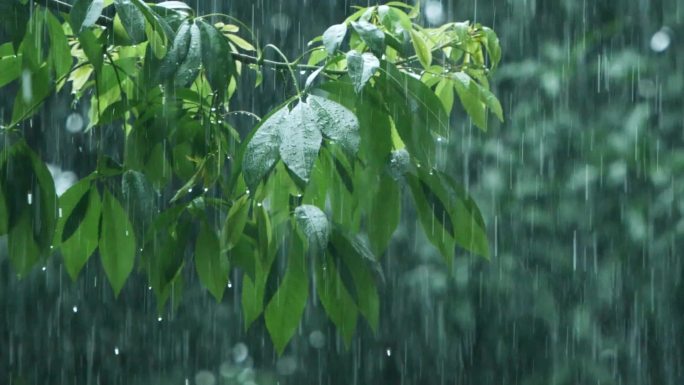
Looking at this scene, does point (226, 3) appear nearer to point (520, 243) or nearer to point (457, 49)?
point (520, 243)

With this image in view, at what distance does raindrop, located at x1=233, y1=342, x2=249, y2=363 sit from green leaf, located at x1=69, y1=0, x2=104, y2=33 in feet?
9.90

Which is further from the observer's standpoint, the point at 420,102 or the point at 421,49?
the point at 421,49

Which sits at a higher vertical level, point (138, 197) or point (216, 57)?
point (216, 57)

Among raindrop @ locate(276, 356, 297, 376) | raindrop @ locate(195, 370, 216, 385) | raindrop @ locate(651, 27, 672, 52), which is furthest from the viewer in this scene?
raindrop @ locate(195, 370, 216, 385)

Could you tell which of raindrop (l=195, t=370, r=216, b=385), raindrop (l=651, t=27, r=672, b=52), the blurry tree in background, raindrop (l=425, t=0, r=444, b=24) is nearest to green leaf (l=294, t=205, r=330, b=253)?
the blurry tree in background

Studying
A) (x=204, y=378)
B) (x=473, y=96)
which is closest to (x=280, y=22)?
(x=204, y=378)

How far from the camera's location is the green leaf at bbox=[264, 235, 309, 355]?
0.96m

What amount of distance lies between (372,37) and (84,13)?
0.28 m

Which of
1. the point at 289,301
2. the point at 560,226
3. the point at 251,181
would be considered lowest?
the point at 560,226

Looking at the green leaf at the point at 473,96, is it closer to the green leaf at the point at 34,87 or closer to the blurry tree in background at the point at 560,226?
the green leaf at the point at 34,87

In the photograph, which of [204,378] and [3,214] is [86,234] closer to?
[3,214]

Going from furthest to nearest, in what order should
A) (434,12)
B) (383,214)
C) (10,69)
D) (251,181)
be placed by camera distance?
(434,12) → (10,69) → (383,214) → (251,181)

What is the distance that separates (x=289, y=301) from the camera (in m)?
0.96

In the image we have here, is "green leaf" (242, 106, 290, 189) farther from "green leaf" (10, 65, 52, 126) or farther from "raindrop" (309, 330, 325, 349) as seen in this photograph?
"raindrop" (309, 330, 325, 349)
